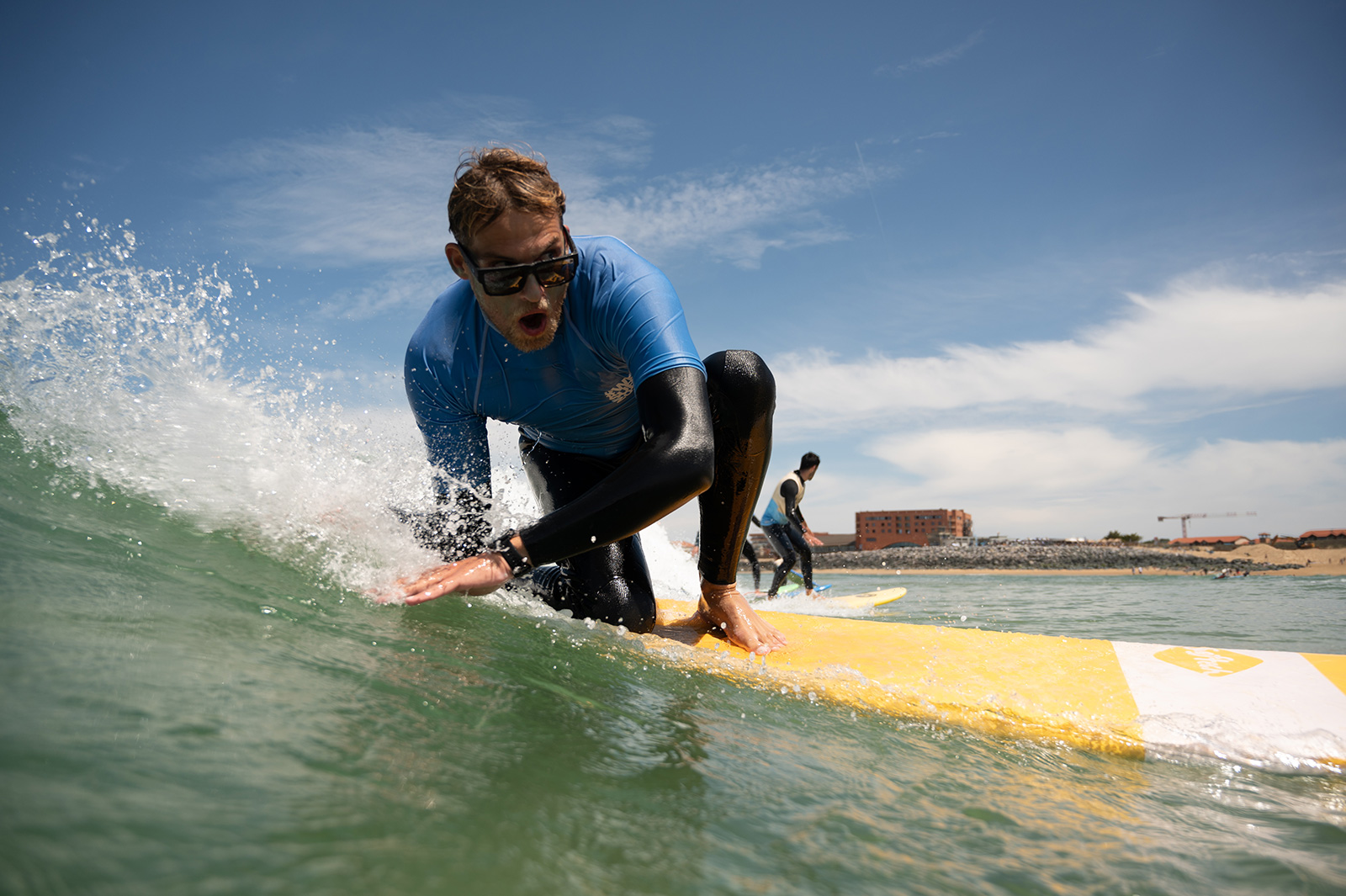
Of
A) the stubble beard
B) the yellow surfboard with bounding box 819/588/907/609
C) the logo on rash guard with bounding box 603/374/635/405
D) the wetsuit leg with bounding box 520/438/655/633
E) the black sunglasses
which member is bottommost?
the yellow surfboard with bounding box 819/588/907/609

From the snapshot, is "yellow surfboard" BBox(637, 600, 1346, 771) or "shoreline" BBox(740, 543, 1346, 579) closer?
"yellow surfboard" BBox(637, 600, 1346, 771)

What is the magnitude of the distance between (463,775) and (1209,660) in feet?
8.41

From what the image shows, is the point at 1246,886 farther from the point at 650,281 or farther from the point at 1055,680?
the point at 650,281

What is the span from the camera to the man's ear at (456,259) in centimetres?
225

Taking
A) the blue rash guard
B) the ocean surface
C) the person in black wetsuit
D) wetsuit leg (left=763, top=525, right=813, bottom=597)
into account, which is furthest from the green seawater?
wetsuit leg (left=763, top=525, right=813, bottom=597)

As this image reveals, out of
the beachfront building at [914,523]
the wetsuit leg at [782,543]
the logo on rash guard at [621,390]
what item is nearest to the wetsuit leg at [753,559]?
the wetsuit leg at [782,543]

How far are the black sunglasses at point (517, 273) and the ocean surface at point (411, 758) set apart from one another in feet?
2.96

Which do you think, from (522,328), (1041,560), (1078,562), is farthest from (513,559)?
(1041,560)

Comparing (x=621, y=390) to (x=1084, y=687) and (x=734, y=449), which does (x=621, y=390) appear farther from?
(x=1084, y=687)

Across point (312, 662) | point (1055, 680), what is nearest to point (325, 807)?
point (312, 662)

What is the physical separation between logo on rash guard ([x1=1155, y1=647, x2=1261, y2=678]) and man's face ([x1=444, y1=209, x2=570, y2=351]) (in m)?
2.35

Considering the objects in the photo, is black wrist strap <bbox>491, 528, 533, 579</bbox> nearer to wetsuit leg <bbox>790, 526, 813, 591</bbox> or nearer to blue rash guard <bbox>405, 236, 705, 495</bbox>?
blue rash guard <bbox>405, 236, 705, 495</bbox>

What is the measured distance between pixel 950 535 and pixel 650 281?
9354cm

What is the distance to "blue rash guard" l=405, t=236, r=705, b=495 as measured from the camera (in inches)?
86.5
